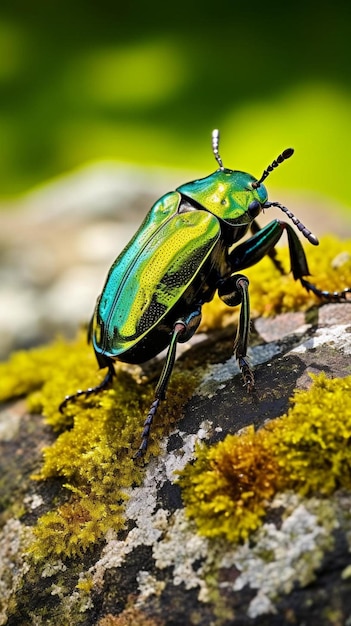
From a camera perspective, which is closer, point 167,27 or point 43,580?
point 43,580

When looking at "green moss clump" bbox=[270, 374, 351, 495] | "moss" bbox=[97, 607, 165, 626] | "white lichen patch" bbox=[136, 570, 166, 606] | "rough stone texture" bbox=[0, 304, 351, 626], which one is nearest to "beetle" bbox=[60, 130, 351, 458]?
"rough stone texture" bbox=[0, 304, 351, 626]

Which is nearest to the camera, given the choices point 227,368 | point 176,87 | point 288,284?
point 227,368

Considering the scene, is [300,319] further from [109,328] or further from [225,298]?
[109,328]

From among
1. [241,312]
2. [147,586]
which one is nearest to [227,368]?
[241,312]

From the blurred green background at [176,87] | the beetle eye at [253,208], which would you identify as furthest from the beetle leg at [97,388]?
the blurred green background at [176,87]

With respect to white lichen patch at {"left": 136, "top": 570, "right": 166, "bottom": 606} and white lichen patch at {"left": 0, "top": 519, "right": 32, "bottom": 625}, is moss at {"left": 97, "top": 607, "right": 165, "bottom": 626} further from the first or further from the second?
white lichen patch at {"left": 0, "top": 519, "right": 32, "bottom": 625}

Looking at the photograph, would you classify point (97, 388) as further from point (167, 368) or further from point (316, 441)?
point (316, 441)

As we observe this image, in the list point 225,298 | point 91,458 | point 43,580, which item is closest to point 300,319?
point 225,298
